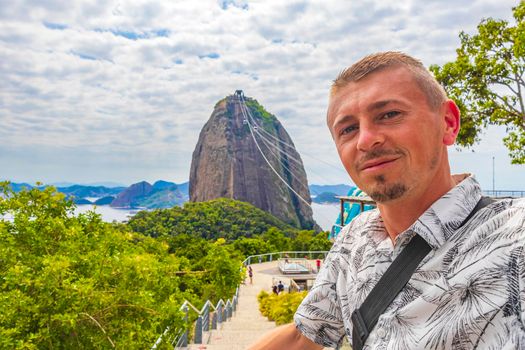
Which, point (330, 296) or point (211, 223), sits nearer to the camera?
point (330, 296)

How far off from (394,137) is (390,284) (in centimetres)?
28

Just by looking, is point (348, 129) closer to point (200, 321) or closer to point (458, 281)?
point (458, 281)

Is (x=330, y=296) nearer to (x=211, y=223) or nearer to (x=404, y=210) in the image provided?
(x=404, y=210)

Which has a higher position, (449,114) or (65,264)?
(449,114)

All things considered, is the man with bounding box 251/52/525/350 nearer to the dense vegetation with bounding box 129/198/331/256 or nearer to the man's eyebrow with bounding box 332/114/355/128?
the man's eyebrow with bounding box 332/114/355/128

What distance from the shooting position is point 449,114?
918 mm

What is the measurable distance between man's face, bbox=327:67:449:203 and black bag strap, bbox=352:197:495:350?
0.31ft

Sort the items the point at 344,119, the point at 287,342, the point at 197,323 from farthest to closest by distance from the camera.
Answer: the point at 197,323
the point at 287,342
the point at 344,119

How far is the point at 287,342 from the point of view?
45.3 inches

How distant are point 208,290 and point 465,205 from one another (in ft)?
48.5

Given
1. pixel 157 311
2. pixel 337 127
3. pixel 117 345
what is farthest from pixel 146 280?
pixel 337 127

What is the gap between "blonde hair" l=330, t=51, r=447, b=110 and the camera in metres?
0.89

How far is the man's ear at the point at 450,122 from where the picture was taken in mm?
909

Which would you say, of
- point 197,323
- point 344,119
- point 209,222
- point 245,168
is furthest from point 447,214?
point 245,168
